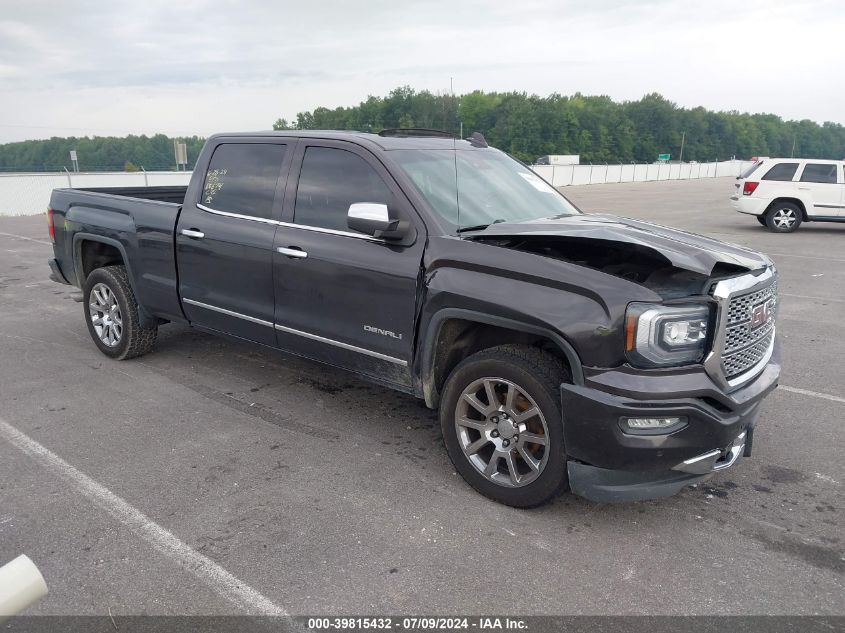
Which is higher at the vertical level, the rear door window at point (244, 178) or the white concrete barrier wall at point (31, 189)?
the rear door window at point (244, 178)

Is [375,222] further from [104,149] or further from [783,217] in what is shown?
[104,149]

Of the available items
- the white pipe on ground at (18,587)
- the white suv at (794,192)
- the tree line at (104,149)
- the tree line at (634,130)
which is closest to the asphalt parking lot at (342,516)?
the white pipe on ground at (18,587)

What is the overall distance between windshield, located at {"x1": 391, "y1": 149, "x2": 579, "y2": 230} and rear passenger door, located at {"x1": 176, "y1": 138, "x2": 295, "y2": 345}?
102 cm

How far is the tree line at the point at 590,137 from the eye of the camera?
Result: 2874 inches

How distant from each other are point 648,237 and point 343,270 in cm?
176

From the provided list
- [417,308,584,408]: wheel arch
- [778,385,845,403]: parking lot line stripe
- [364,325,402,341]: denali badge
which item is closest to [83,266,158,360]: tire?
[364,325,402,341]: denali badge

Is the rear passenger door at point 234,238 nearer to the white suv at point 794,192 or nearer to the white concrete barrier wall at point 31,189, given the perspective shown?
the white suv at point 794,192

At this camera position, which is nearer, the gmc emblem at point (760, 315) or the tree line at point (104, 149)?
the gmc emblem at point (760, 315)

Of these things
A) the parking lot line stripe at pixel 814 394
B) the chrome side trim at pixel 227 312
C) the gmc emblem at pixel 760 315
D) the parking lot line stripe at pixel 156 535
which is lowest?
the parking lot line stripe at pixel 814 394

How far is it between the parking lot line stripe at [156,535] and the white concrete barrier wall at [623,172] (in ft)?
111

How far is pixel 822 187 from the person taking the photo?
15555mm

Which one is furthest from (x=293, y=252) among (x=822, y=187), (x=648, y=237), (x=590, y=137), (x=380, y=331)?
(x=590, y=137)

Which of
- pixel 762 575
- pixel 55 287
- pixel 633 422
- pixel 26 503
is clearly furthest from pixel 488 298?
pixel 55 287

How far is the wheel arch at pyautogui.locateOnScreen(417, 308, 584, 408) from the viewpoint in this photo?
3.43 m
